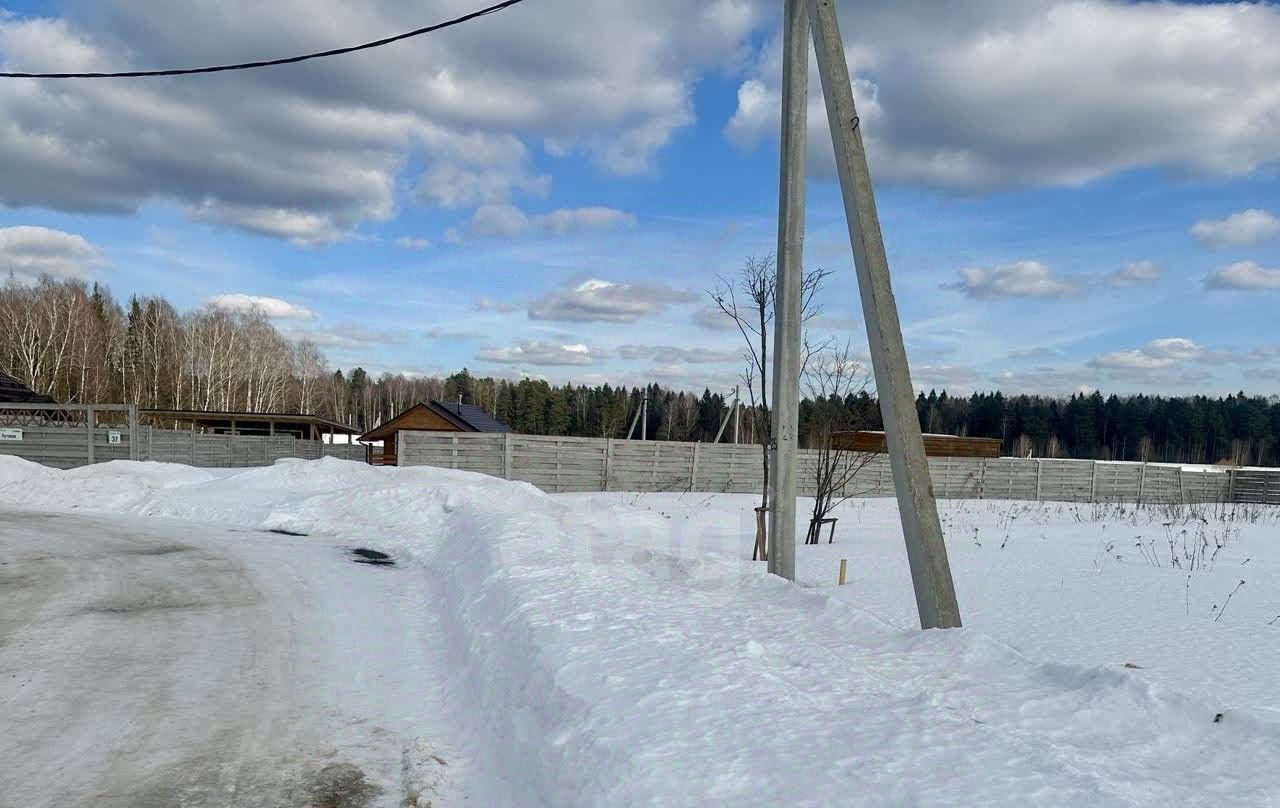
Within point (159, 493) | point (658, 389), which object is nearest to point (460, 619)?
point (159, 493)

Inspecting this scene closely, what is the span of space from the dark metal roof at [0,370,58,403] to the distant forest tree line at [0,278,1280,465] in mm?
18653

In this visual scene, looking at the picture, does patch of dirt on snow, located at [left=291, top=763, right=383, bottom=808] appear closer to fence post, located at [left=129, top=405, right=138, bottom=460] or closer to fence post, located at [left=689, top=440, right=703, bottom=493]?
fence post, located at [left=689, top=440, right=703, bottom=493]

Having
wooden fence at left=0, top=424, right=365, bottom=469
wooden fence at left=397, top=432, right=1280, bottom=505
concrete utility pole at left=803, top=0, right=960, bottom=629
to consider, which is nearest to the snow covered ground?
concrete utility pole at left=803, top=0, right=960, bottom=629

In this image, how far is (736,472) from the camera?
2697cm

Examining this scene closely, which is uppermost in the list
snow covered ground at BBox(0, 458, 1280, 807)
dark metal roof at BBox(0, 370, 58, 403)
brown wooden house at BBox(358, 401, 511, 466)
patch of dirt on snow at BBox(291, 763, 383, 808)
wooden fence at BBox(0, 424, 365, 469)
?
dark metal roof at BBox(0, 370, 58, 403)

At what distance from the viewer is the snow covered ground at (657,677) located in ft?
10.8

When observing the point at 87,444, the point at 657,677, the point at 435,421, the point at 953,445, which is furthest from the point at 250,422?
the point at 657,677

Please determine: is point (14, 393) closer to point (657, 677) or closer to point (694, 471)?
point (694, 471)

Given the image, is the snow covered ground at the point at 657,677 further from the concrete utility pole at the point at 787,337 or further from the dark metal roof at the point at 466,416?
the dark metal roof at the point at 466,416

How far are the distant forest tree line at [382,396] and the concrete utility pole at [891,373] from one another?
8.49 m

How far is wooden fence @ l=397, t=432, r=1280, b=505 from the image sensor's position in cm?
2289

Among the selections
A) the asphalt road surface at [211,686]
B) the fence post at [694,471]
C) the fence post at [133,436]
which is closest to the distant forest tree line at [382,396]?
the fence post at [694,471]

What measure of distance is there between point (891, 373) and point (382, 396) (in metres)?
105

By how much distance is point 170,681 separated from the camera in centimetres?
527
